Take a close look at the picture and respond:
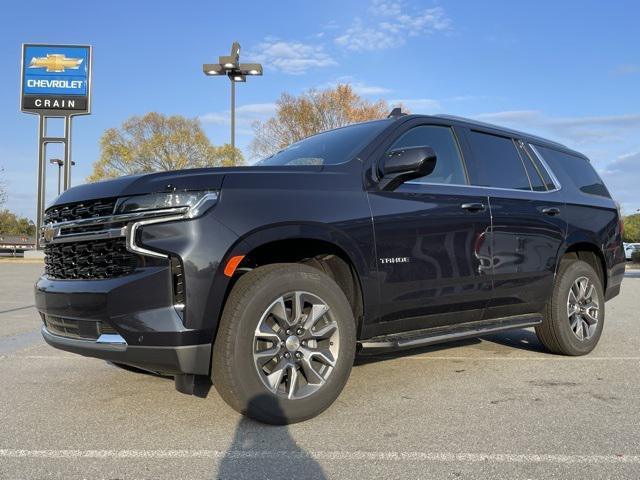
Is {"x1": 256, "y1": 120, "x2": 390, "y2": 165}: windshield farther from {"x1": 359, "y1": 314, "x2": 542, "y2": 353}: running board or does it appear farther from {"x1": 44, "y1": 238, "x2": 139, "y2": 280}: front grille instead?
{"x1": 44, "y1": 238, "x2": 139, "y2": 280}: front grille

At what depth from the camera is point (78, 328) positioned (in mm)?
3256

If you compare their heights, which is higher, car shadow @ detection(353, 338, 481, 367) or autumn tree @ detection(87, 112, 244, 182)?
autumn tree @ detection(87, 112, 244, 182)

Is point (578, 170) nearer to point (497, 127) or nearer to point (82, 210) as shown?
point (497, 127)

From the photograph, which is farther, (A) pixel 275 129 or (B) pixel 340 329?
(A) pixel 275 129

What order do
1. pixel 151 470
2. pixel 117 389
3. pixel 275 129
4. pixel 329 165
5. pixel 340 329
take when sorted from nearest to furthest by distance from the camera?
pixel 151 470 < pixel 340 329 < pixel 329 165 < pixel 117 389 < pixel 275 129

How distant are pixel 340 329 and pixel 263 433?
75 cm

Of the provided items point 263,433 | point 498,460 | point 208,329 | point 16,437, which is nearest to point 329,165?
point 208,329

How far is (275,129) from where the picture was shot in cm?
3419

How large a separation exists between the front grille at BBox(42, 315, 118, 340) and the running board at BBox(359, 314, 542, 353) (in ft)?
5.17

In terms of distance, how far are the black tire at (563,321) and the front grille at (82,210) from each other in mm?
3781

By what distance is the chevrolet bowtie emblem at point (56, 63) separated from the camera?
27156mm

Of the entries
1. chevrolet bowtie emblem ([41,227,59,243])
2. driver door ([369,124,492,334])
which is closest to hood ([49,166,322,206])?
chevrolet bowtie emblem ([41,227,59,243])

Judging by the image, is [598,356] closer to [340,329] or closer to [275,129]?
[340,329]

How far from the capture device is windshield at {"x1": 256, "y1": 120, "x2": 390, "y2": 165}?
4051 mm
